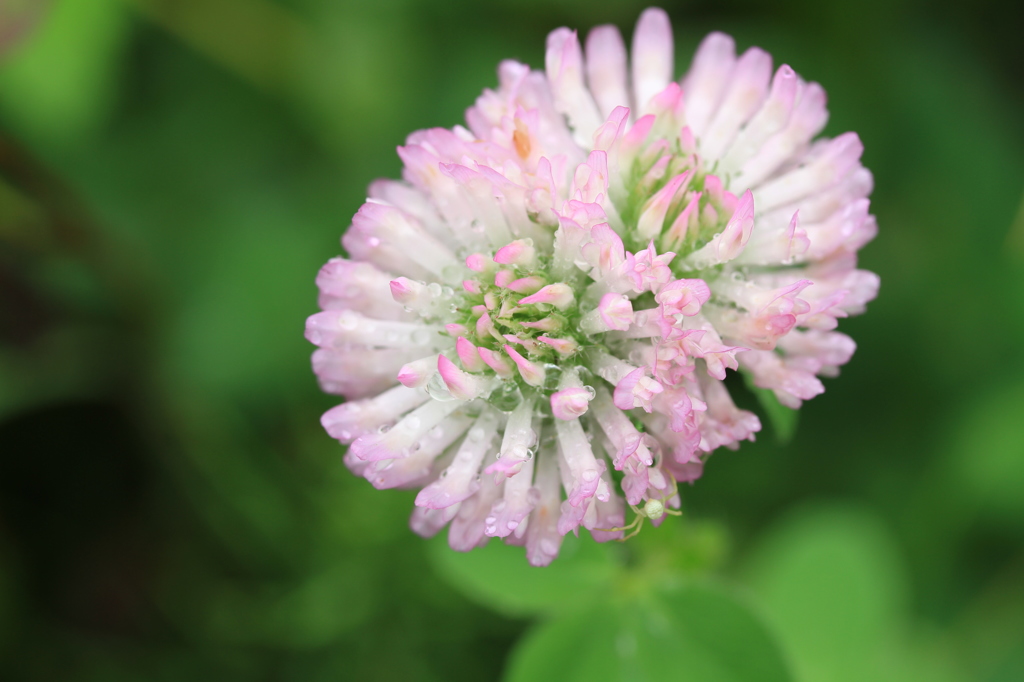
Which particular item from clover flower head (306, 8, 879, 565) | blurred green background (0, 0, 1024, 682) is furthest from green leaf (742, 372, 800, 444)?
blurred green background (0, 0, 1024, 682)

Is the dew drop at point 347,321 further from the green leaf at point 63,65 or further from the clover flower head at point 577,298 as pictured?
the green leaf at point 63,65

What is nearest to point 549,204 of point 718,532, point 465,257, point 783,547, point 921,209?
point 465,257

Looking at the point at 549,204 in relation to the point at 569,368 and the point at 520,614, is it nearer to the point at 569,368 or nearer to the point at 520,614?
the point at 569,368

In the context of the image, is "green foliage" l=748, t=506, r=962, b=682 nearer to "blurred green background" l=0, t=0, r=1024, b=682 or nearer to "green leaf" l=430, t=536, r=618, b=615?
"blurred green background" l=0, t=0, r=1024, b=682

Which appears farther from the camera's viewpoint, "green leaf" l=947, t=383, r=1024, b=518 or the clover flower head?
"green leaf" l=947, t=383, r=1024, b=518

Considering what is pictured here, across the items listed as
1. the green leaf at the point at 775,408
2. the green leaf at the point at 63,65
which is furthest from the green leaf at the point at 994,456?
the green leaf at the point at 63,65

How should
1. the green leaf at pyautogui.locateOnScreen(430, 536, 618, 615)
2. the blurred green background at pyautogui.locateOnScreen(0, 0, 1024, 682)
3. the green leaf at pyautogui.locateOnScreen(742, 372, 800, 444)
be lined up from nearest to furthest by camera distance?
the green leaf at pyautogui.locateOnScreen(742, 372, 800, 444) → the green leaf at pyautogui.locateOnScreen(430, 536, 618, 615) → the blurred green background at pyautogui.locateOnScreen(0, 0, 1024, 682)

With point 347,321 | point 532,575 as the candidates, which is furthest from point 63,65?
point 532,575
